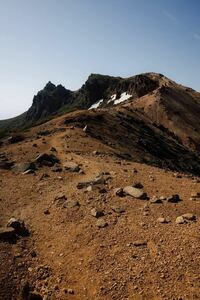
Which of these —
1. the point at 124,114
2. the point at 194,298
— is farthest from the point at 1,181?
the point at 124,114

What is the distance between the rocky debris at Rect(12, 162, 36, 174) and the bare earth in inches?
103

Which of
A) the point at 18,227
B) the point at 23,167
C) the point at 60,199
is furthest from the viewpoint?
the point at 23,167

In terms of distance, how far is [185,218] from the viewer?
55.2 ft

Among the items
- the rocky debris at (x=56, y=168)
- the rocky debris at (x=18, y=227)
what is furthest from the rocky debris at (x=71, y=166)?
the rocky debris at (x=18, y=227)

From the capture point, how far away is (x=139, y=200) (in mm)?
19359

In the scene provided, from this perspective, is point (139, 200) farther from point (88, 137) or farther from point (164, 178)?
point (88, 137)

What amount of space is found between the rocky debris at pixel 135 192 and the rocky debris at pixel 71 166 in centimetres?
615

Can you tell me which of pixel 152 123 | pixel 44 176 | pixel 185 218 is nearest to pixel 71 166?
pixel 44 176

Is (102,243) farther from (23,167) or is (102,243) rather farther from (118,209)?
(23,167)

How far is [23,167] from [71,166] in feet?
12.8

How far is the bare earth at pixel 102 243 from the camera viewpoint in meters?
13.3

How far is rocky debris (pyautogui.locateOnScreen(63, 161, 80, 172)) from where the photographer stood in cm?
2601

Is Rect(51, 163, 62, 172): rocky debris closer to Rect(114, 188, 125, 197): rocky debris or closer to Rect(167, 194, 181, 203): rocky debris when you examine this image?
Rect(114, 188, 125, 197): rocky debris

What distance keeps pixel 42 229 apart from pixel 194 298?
8.56m
